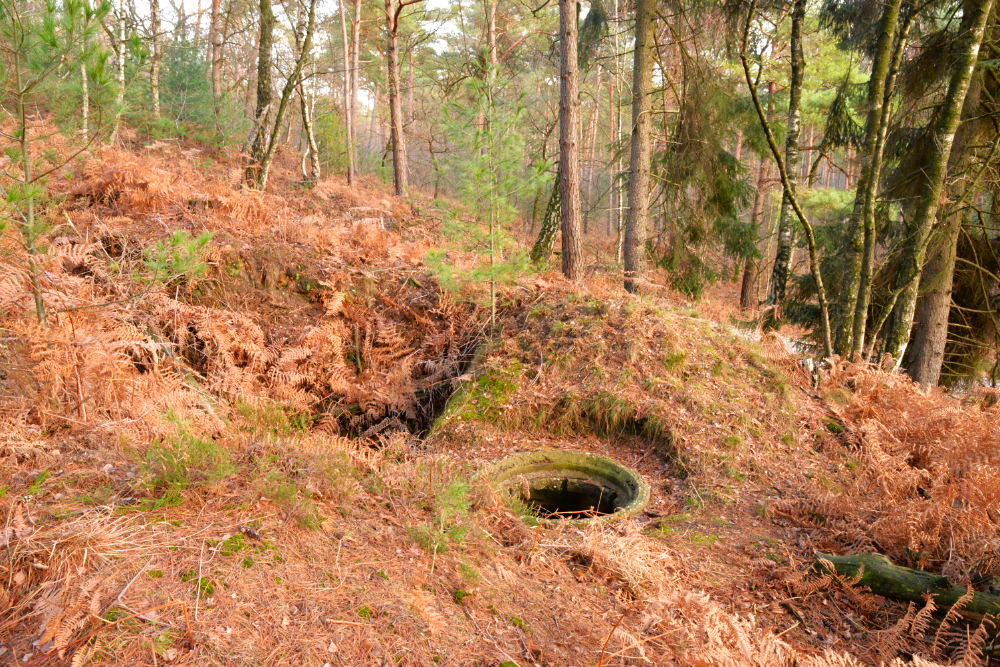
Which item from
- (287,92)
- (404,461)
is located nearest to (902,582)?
(404,461)

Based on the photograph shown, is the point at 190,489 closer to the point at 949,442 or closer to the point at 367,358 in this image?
the point at 367,358

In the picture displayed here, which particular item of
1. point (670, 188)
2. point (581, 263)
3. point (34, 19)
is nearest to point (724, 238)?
point (670, 188)

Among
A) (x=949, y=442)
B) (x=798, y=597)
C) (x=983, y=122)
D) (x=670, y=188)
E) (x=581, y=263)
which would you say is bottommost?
(x=798, y=597)

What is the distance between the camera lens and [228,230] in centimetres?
715

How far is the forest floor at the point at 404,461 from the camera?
2427 millimetres

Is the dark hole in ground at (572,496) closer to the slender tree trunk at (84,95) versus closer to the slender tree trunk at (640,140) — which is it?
the slender tree trunk at (640,140)

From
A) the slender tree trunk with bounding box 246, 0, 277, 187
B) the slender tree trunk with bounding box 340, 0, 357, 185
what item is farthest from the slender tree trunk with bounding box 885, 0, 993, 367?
the slender tree trunk with bounding box 340, 0, 357, 185

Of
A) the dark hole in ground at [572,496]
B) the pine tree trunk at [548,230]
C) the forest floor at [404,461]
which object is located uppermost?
the pine tree trunk at [548,230]

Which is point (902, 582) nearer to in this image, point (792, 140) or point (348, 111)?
point (792, 140)

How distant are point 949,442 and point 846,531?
1674 mm

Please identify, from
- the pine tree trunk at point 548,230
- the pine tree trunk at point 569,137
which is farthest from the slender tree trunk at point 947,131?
the pine tree trunk at point 548,230

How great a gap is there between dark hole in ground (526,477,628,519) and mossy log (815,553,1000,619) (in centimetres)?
180

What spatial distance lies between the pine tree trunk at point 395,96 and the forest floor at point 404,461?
5.83 metres

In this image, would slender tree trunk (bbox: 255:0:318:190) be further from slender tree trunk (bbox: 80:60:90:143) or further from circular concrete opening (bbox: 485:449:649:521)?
circular concrete opening (bbox: 485:449:649:521)
